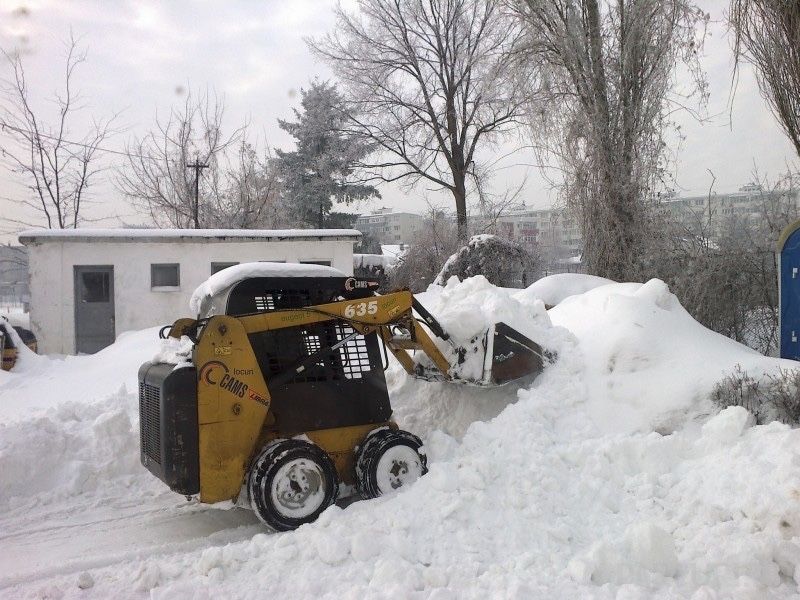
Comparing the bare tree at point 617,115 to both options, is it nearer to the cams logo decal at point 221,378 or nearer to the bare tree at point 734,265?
the bare tree at point 734,265

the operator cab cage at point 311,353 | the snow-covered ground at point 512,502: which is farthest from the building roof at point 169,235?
the operator cab cage at point 311,353

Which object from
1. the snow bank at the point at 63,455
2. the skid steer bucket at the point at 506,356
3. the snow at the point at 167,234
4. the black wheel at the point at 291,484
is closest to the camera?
the black wheel at the point at 291,484

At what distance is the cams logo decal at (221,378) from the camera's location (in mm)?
4699

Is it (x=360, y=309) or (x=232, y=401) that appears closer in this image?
(x=232, y=401)

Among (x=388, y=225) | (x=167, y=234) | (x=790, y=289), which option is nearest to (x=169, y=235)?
(x=167, y=234)

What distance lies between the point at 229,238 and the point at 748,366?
1337 cm

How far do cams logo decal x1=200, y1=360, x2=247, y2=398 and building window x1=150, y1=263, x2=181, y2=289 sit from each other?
41.9ft

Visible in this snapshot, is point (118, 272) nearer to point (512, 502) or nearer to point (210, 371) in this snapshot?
point (210, 371)

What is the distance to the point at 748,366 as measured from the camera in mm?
6070

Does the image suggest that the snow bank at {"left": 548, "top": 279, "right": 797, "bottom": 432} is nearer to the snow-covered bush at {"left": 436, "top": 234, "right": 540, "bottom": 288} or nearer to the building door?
the snow-covered bush at {"left": 436, "top": 234, "right": 540, "bottom": 288}

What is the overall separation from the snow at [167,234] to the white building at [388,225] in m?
9.61

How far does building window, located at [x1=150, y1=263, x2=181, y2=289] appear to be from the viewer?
657 inches

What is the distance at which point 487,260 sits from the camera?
1856cm

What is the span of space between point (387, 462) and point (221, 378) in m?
1.48
